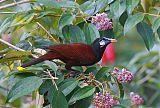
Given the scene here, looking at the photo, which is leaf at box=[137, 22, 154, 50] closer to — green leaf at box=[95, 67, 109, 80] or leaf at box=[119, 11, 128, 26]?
leaf at box=[119, 11, 128, 26]

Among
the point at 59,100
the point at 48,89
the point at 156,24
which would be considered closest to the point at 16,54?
the point at 48,89

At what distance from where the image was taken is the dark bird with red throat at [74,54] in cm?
212

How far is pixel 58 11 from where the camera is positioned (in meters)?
2.38

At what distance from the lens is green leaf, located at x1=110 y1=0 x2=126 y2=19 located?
2.18 m

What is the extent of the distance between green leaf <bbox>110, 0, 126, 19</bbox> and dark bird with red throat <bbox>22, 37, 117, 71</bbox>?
0.14m

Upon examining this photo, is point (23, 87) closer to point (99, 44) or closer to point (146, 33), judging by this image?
point (99, 44)

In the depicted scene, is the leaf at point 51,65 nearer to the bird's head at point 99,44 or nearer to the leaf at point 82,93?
the leaf at point 82,93

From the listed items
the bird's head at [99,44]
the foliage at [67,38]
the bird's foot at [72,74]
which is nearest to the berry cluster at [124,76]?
the foliage at [67,38]

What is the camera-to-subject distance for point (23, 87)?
189 centimetres

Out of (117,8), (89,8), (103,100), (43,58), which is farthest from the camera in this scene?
(89,8)

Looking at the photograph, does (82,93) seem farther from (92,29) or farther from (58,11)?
(58,11)

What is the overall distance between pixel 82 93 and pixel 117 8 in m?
0.48

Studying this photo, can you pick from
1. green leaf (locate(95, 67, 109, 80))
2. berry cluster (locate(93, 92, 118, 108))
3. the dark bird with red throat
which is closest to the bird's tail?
the dark bird with red throat

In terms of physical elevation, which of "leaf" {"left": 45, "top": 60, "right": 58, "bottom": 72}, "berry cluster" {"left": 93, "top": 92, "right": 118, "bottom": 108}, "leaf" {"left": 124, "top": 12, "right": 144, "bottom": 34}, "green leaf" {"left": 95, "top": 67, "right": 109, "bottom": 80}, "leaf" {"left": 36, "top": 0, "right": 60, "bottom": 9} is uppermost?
"leaf" {"left": 36, "top": 0, "right": 60, "bottom": 9}
